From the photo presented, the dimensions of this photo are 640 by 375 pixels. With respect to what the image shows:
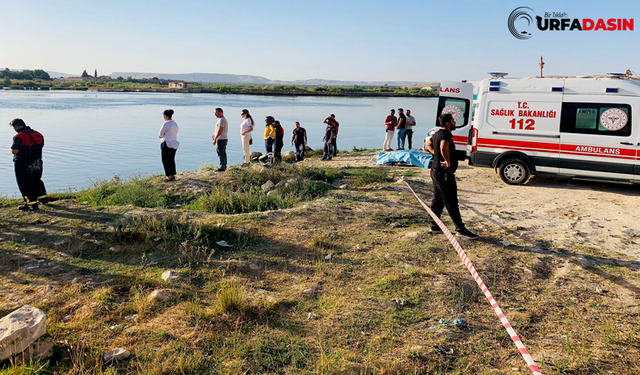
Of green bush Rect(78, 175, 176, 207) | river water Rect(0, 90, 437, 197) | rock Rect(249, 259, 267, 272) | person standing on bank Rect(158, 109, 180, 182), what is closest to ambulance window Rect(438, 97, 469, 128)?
person standing on bank Rect(158, 109, 180, 182)

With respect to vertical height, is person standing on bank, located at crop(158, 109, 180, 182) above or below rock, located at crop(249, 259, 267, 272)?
above

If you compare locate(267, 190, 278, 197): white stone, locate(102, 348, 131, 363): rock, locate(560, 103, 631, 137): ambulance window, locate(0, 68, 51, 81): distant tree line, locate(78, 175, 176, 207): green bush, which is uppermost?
locate(0, 68, 51, 81): distant tree line

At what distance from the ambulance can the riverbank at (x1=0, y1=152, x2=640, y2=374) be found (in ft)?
6.51

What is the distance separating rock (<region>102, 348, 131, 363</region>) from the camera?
11.3 feet

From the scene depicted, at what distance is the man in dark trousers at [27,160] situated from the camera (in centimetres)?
764

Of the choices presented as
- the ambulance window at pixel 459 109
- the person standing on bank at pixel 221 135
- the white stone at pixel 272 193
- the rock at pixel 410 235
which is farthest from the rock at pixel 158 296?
the ambulance window at pixel 459 109

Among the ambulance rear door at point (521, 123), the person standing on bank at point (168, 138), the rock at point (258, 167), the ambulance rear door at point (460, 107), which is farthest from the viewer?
the ambulance rear door at point (460, 107)

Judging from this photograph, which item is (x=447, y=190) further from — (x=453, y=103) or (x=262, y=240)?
(x=453, y=103)

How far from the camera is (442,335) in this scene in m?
3.90

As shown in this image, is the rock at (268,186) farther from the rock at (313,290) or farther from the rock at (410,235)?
the rock at (313,290)

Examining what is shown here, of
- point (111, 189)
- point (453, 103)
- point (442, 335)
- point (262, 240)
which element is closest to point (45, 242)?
point (262, 240)

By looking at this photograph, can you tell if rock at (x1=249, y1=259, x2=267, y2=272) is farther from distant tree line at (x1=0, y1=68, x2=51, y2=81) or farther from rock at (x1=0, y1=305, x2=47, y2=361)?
distant tree line at (x1=0, y1=68, x2=51, y2=81)

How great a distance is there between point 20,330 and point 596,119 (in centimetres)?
1043

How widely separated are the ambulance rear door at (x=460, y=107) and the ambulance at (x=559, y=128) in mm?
1904
